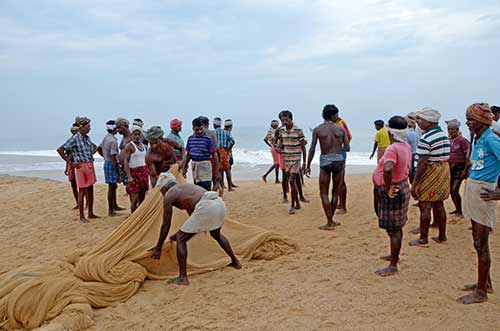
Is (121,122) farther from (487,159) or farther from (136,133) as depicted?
(487,159)

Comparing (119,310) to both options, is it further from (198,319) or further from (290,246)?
(290,246)

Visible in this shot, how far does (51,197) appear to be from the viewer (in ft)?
34.9

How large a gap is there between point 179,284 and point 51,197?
7124mm

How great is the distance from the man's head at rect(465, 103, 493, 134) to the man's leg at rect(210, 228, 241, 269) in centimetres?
267

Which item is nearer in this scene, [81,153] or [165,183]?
[165,183]

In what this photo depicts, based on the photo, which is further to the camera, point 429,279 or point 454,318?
point 429,279

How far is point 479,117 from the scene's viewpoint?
3.83 m

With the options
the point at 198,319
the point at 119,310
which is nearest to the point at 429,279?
the point at 198,319

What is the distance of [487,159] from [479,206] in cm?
40

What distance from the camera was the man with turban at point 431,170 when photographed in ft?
16.8

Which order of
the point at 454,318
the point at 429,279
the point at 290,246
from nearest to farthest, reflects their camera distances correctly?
the point at 454,318 < the point at 429,279 < the point at 290,246

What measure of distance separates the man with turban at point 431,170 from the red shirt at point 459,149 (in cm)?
133

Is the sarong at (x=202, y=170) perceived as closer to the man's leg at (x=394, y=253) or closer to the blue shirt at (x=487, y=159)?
the man's leg at (x=394, y=253)

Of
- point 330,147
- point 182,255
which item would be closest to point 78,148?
point 182,255
